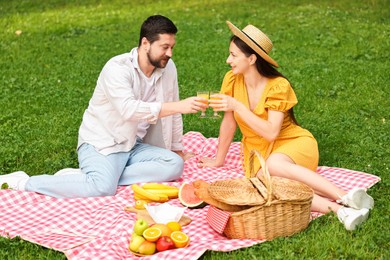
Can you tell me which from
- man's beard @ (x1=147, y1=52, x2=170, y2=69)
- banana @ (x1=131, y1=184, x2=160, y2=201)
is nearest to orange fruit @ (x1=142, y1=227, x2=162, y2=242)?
banana @ (x1=131, y1=184, x2=160, y2=201)

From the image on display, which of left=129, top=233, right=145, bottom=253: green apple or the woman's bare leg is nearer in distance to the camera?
left=129, top=233, right=145, bottom=253: green apple

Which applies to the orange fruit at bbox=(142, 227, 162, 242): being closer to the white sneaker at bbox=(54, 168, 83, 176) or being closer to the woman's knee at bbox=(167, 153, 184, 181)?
the woman's knee at bbox=(167, 153, 184, 181)

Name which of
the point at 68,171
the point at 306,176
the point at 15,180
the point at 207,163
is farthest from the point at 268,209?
the point at 15,180

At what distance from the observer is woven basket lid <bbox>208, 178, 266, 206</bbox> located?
16.3 ft

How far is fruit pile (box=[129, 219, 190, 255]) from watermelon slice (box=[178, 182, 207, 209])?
2.30 feet

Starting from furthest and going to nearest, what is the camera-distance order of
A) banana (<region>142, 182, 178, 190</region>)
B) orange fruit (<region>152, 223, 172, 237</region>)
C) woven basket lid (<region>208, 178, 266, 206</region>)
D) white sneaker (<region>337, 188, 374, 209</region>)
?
banana (<region>142, 182, 178, 190</region>), white sneaker (<region>337, 188, 374, 209</region>), orange fruit (<region>152, 223, 172, 237</region>), woven basket lid (<region>208, 178, 266, 206</region>)

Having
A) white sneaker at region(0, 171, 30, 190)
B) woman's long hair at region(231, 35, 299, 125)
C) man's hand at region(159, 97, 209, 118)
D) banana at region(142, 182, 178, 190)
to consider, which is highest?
woman's long hair at region(231, 35, 299, 125)

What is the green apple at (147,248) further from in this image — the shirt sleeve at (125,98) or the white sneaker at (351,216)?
the shirt sleeve at (125,98)

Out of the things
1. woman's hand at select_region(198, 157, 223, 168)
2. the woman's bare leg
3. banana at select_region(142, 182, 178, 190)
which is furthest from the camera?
woman's hand at select_region(198, 157, 223, 168)

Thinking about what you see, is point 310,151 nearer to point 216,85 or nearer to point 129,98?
point 129,98

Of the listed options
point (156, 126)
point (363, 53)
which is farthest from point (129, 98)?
point (363, 53)

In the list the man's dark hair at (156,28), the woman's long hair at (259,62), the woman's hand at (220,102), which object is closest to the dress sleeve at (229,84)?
the woman's long hair at (259,62)

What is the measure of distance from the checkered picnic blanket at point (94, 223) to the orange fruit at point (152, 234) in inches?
4.7

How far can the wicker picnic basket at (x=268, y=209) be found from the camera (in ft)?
16.2
